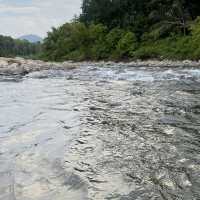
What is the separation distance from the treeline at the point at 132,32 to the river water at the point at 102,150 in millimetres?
25307

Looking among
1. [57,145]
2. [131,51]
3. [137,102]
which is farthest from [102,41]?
[57,145]

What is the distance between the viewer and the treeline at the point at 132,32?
4134 cm

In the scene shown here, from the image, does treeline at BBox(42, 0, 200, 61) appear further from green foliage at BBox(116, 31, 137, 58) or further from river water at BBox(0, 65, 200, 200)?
river water at BBox(0, 65, 200, 200)

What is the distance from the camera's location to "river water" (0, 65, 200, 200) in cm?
525

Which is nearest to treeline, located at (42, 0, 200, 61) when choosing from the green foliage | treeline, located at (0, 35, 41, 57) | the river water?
the green foliage

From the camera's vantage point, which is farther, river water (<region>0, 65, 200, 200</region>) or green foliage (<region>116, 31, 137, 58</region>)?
→ green foliage (<region>116, 31, 137, 58</region>)

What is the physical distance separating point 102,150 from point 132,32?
45.6 metres

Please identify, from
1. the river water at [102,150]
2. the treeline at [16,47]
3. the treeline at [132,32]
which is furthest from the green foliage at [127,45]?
the treeline at [16,47]

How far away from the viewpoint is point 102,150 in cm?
701

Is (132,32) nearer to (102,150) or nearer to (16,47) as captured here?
(102,150)

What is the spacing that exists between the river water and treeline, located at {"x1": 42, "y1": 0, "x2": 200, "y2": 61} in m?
25.3

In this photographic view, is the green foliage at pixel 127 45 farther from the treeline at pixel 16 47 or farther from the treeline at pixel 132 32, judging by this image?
the treeline at pixel 16 47

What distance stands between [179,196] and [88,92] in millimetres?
11369

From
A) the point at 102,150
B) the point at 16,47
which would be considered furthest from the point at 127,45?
the point at 16,47
